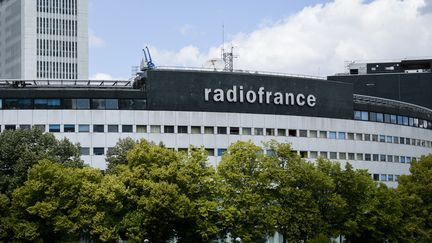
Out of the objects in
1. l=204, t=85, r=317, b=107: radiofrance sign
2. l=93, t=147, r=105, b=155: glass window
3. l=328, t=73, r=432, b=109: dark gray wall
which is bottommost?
l=93, t=147, r=105, b=155: glass window

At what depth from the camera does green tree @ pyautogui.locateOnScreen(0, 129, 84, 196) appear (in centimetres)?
8681

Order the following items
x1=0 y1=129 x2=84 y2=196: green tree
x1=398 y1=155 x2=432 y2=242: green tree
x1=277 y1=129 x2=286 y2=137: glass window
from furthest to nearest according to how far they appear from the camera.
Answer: x1=277 y1=129 x2=286 y2=137: glass window
x1=398 y1=155 x2=432 y2=242: green tree
x1=0 y1=129 x2=84 y2=196: green tree

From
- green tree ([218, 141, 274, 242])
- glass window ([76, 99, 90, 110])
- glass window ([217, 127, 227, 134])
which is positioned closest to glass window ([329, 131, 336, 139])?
glass window ([217, 127, 227, 134])

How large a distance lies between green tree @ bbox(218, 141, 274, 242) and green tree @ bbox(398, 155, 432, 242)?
2076cm

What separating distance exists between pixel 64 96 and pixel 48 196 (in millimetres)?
35284

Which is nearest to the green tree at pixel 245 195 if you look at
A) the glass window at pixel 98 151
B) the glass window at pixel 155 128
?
the glass window at pixel 155 128

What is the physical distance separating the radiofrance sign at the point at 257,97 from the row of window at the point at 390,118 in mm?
10653

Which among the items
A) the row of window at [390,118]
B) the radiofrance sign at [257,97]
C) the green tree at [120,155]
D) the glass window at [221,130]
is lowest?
the green tree at [120,155]

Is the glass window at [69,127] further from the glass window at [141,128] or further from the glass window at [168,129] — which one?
the glass window at [168,129]

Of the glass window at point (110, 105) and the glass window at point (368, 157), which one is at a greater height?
the glass window at point (110, 105)

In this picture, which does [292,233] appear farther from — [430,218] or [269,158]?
[430,218]

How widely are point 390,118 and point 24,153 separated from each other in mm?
73350

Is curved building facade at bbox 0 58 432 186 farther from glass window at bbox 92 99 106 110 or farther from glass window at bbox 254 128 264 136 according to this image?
glass window at bbox 92 99 106 110

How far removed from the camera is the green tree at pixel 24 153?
86812mm
